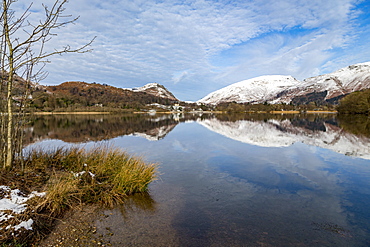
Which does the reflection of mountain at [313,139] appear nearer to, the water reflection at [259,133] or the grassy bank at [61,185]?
the water reflection at [259,133]

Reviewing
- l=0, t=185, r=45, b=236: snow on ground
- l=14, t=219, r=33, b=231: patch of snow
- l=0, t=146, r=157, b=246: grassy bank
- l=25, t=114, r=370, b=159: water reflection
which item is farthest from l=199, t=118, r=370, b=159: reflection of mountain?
l=0, t=185, r=45, b=236: snow on ground

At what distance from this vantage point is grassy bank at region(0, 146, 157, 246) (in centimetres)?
472

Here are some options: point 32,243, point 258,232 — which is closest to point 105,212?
point 32,243

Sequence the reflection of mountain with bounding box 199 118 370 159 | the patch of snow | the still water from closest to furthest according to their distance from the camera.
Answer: the patch of snow → the still water → the reflection of mountain with bounding box 199 118 370 159

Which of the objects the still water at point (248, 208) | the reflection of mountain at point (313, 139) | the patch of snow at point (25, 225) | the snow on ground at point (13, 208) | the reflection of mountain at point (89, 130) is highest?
the snow on ground at point (13, 208)

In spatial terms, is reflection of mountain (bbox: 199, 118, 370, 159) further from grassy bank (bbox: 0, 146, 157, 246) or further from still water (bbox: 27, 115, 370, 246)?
grassy bank (bbox: 0, 146, 157, 246)

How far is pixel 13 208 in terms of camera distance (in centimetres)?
489

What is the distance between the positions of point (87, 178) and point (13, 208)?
2.71m

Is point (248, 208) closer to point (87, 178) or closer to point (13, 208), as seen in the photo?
point (87, 178)

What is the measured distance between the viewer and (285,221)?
20.2ft

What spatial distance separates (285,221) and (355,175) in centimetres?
708

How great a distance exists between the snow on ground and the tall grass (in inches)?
15.7

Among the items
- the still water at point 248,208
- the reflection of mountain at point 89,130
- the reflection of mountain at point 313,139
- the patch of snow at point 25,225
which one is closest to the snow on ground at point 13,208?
the patch of snow at point 25,225

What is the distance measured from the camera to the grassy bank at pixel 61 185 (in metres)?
4.72
